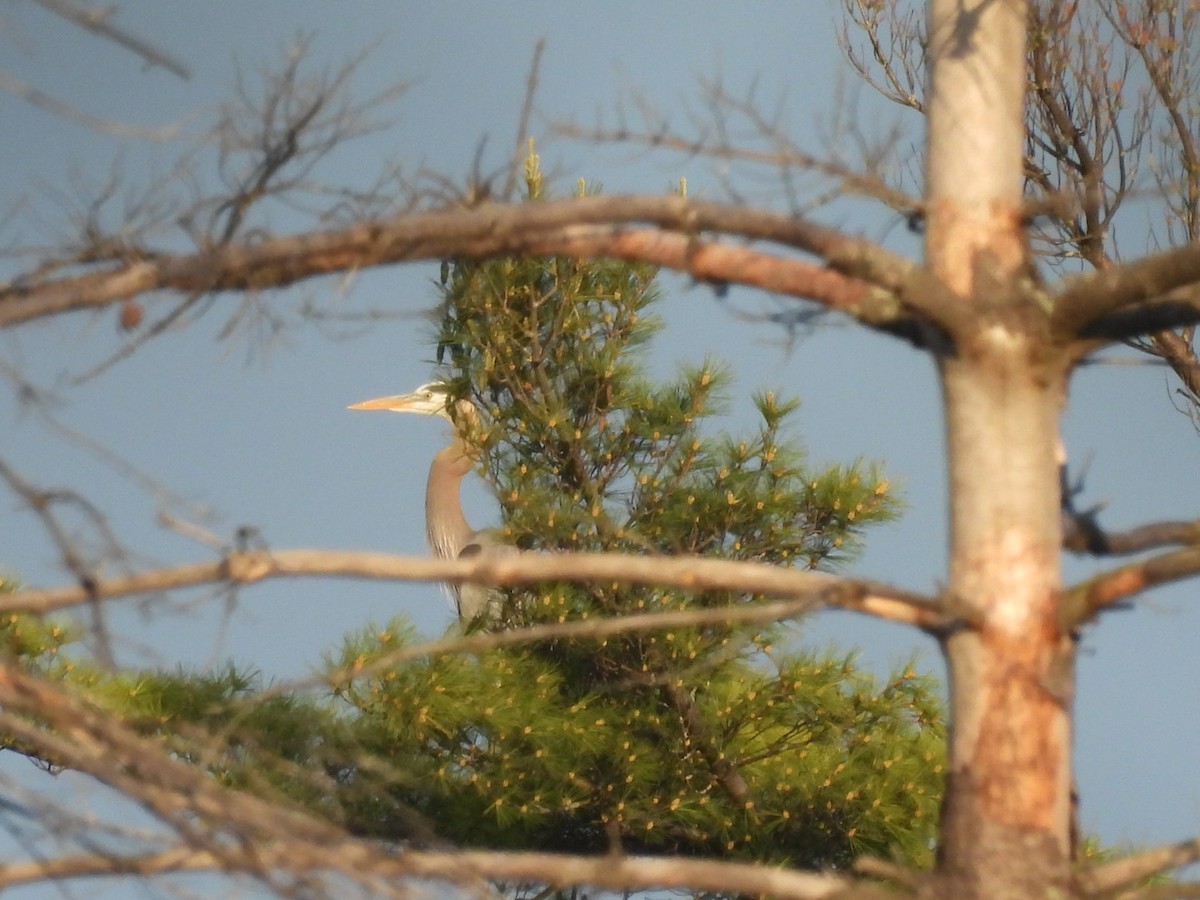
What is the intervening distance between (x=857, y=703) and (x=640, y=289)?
220cm

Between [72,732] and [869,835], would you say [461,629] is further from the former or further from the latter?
[72,732]

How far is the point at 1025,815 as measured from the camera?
2.71 m

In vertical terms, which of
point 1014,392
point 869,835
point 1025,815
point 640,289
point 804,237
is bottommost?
point 869,835

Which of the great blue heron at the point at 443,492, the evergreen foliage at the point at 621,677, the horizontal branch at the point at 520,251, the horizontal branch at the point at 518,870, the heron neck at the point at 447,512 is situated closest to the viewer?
the horizontal branch at the point at 518,870

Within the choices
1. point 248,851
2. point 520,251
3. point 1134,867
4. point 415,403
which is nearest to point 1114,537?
point 1134,867

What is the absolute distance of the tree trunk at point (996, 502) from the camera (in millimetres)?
2723

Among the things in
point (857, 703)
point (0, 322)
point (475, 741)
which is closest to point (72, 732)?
point (0, 322)

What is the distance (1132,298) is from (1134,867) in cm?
97

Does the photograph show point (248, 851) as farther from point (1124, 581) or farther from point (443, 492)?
point (443, 492)

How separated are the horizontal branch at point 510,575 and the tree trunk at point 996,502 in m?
0.14

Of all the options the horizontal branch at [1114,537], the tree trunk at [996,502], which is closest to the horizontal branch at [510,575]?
the tree trunk at [996,502]

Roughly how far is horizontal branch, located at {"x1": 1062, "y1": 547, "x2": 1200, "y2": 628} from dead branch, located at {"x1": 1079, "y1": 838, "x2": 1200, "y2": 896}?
405 mm

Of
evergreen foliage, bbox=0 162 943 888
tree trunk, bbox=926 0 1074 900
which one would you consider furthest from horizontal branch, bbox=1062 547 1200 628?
evergreen foliage, bbox=0 162 943 888

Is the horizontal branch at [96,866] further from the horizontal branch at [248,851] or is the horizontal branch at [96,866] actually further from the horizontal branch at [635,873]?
the horizontal branch at [635,873]
